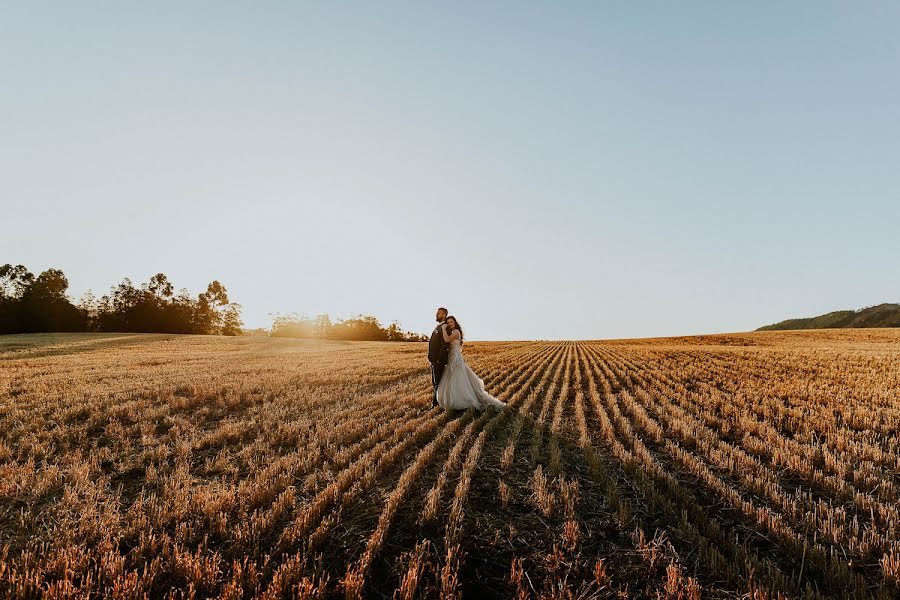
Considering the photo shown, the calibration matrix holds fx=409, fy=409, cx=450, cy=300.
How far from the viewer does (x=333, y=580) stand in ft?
11.6

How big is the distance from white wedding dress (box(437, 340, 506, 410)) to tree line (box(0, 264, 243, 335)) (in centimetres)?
7785

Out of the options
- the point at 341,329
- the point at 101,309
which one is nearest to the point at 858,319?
the point at 341,329

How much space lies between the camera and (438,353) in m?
11.2

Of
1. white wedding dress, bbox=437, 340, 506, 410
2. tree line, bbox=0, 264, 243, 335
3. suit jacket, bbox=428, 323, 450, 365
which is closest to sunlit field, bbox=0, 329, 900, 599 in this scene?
white wedding dress, bbox=437, 340, 506, 410

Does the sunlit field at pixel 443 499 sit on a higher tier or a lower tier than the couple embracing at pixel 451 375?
lower

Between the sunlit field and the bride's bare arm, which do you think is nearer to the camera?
the sunlit field

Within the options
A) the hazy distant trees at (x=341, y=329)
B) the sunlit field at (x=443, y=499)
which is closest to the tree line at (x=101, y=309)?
the hazy distant trees at (x=341, y=329)

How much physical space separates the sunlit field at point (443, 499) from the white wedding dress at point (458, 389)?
804mm

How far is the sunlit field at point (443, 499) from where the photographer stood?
3.53 m

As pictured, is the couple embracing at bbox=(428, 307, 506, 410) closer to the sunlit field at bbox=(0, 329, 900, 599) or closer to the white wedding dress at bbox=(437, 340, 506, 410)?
the white wedding dress at bbox=(437, 340, 506, 410)

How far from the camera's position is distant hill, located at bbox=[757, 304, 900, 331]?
346 ft

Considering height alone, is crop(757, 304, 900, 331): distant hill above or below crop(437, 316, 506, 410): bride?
above

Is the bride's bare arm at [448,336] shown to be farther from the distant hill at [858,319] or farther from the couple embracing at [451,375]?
the distant hill at [858,319]

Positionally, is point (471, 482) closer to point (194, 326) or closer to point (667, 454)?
point (667, 454)
